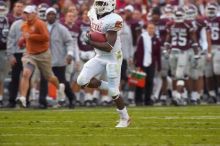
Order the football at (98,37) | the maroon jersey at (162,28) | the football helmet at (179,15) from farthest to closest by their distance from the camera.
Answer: the maroon jersey at (162,28) → the football helmet at (179,15) → the football at (98,37)

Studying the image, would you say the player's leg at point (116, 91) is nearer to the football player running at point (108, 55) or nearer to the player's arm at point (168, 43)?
the football player running at point (108, 55)

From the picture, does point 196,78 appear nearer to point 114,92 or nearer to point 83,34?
point 83,34

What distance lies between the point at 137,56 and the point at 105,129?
23.3 ft

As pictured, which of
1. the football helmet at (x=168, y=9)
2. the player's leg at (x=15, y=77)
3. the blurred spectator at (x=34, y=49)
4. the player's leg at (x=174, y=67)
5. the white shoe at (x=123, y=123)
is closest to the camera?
the white shoe at (x=123, y=123)

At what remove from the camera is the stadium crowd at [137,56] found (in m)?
16.0

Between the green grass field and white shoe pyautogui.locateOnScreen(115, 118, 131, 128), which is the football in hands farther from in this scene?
white shoe pyautogui.locateOnScreen(115, 118, 131, 128)

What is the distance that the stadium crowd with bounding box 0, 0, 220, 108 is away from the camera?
16.0m

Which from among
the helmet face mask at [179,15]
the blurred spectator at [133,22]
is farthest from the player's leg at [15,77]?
the helmet face mask at [179,15]

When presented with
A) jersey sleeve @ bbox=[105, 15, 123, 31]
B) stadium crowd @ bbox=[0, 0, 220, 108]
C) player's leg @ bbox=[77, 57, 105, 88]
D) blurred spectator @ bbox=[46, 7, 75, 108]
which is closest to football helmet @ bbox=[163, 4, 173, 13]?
stadium crowd @ bbox=[0, 0, 220, 108]

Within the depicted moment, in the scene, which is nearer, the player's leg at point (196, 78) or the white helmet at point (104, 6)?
the white helmet at point (104, 6)

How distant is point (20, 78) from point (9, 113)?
2981 millimetres

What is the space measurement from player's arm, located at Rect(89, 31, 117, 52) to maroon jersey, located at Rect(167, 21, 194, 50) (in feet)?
21.3

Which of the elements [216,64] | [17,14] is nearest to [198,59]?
[216,64]

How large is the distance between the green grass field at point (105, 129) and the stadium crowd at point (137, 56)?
2.69 meters
